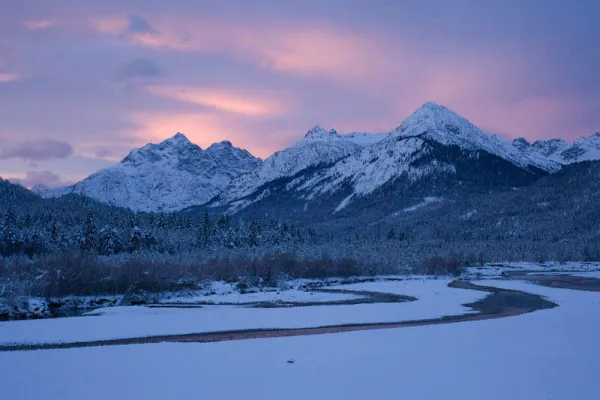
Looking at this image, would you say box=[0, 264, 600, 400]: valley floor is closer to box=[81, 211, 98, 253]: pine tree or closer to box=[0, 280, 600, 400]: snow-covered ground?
box=[0, 280, 600, 400]: snow-covered ground

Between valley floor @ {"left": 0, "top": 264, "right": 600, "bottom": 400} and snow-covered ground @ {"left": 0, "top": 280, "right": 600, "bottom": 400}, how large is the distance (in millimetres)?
43

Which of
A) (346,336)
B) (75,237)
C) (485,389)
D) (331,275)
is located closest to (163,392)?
(485,389)

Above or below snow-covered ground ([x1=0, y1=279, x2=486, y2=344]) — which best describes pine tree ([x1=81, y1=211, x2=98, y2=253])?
above

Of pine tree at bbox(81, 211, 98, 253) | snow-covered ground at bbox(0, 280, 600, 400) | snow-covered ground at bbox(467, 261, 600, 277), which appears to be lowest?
snow-covered ground at bbox(0, 280, 600, 400)

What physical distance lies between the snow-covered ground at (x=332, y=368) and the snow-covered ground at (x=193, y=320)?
7.78m

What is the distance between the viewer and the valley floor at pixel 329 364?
1883cm

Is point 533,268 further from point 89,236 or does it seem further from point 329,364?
point 329,364

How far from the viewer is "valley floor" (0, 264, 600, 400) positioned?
18828 mm

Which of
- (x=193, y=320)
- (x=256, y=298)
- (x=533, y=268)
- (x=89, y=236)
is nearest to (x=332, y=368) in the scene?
(x=193, y=320)

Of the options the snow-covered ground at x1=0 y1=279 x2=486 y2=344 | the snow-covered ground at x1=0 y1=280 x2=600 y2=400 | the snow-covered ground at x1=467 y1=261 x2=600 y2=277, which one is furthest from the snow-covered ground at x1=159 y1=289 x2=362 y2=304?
the snow-covered ground at x1=467 y1=261 x2=600 y2=277

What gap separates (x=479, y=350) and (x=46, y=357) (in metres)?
19.7

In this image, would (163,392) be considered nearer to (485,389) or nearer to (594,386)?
(485,389)

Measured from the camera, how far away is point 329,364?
22828 millimetres

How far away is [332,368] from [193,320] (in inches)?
822
